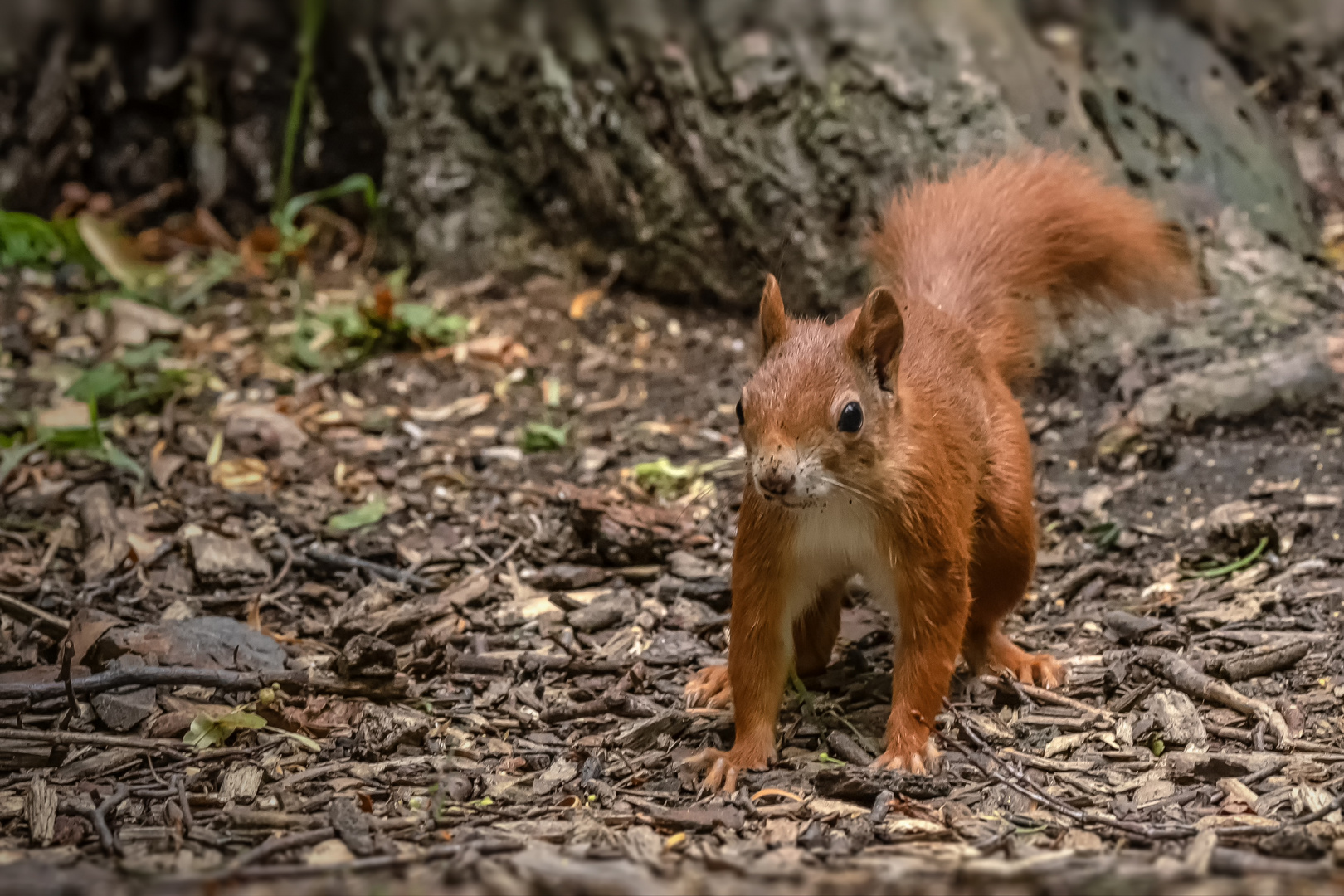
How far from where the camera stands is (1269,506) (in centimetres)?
374

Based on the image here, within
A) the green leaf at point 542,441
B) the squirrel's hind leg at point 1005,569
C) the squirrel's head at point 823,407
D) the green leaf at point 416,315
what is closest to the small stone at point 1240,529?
the squirrel's hind leg at point 1005,569

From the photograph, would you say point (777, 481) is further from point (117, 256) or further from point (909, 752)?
point (117, 256)

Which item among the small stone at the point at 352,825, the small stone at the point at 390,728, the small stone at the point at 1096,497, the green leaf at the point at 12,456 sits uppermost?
the small stone at the point at 1096,497

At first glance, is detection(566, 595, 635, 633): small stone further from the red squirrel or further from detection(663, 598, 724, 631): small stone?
the red squirrel

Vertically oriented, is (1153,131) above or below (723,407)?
above

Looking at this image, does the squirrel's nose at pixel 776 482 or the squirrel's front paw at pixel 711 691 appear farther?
the squirrel's front paw at pixel 711 691

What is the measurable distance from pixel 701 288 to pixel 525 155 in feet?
3.55

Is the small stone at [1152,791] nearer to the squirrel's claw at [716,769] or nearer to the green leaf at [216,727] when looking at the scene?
the squirrel's claw at [716,769]

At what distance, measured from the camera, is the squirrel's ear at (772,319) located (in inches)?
111

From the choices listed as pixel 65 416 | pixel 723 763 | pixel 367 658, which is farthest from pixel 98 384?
pixel 723 763

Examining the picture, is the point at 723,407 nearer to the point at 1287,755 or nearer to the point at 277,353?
the point at 277,353

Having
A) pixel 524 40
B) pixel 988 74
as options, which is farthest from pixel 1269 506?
pixel 524 40

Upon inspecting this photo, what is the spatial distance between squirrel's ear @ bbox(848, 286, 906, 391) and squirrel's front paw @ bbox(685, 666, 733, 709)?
3.02ft

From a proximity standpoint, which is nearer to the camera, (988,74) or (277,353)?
(988,74)
